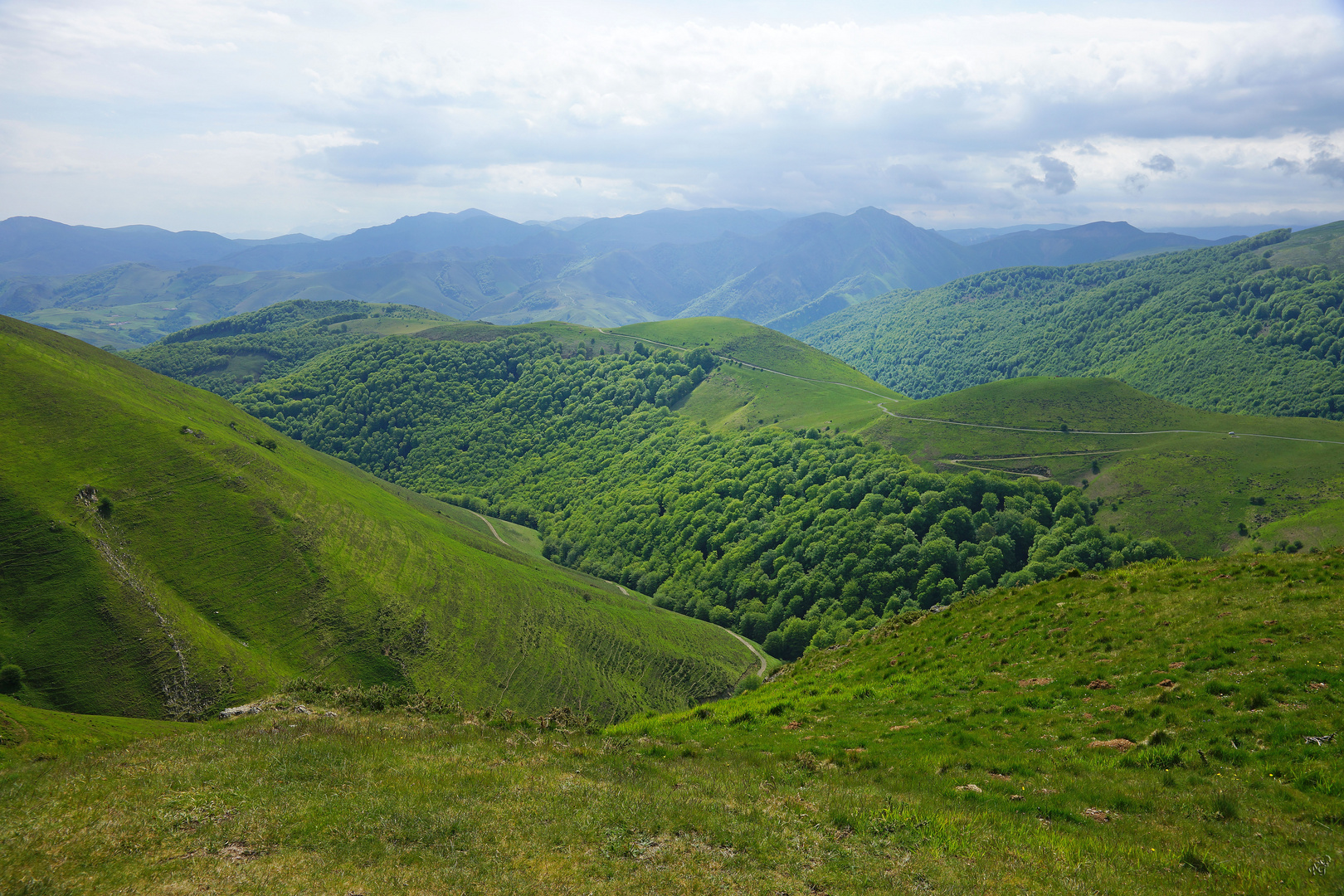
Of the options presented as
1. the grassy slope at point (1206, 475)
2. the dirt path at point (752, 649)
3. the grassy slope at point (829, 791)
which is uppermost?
the grassy slope at point (829, 791)

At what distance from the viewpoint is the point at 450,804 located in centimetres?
1948

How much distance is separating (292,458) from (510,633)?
7619 cm

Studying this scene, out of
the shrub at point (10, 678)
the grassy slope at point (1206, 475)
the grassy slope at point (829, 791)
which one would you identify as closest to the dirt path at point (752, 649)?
the grassy slope at point (1206, 475)

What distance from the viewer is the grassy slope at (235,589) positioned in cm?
7350

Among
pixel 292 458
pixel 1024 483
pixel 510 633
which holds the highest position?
pixel 292 458

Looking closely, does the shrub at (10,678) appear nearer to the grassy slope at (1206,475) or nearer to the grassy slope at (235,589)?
the grassy slope at (235,589)

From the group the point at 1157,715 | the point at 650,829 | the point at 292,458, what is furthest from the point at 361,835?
the point at 292,458

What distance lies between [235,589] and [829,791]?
322ft

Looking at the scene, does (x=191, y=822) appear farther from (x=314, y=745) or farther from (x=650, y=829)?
(x=650, y=829)

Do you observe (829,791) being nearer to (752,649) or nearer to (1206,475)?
(752,649)

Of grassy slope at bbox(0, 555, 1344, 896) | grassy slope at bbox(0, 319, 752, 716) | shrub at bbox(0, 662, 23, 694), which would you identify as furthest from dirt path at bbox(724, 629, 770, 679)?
grassy slope at bbox(0, 555, 1344, 896)

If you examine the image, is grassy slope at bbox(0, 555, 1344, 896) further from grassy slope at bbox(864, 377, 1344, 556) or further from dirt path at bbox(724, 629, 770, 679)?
grassy slope at bbox(864, 377, 1344, 556)

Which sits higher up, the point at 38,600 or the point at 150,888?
the point at 150,888

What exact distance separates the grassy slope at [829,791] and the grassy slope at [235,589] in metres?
60.7
